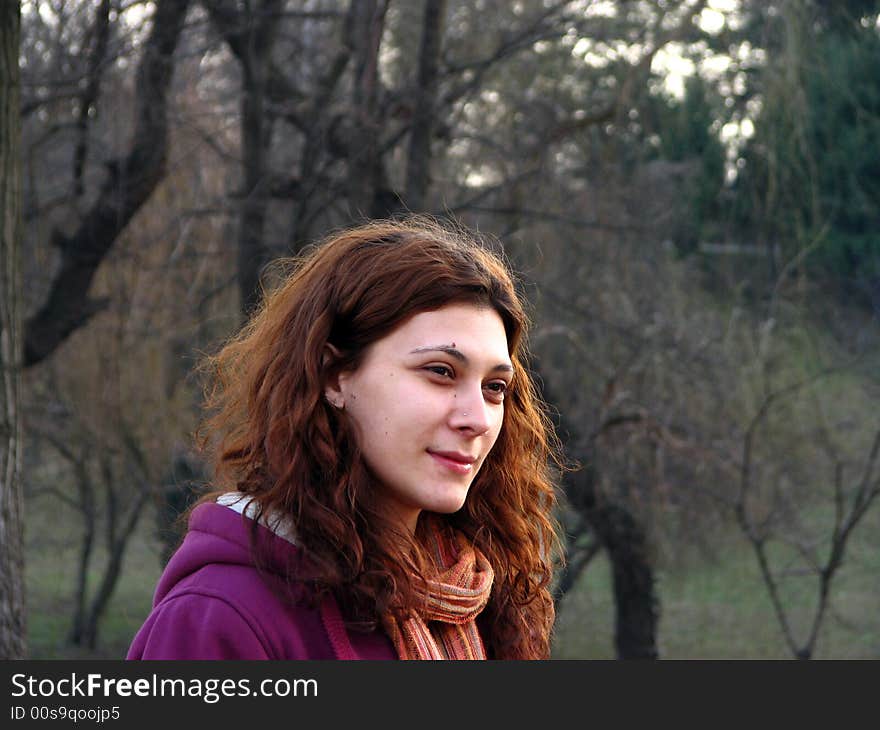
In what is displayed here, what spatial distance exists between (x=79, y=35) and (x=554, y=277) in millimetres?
3588

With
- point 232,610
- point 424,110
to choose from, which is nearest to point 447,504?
point 232,610

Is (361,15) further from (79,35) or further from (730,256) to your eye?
(730,256)

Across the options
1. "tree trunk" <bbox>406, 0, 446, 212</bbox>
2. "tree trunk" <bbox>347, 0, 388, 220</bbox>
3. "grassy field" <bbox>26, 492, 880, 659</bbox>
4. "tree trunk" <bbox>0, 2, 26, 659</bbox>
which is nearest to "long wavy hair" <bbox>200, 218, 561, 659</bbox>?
"tree trunk" <bbox>0, 2, 26, 659</bbox>

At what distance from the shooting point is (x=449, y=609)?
181 centimetres

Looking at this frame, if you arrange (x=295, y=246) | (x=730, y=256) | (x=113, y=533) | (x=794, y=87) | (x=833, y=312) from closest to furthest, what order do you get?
(x=794, y=87) → (x=295, y=246) → (x=833, y=312) → (x=730, y=256) → (x=113, y=533)

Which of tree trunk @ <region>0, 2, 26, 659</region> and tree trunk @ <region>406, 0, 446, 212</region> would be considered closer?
tree trunk @ <region>0, 2, 26, 659</region>

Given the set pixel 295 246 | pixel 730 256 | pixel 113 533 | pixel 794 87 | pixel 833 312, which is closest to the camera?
pixel 794 87

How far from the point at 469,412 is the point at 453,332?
5.1 inches

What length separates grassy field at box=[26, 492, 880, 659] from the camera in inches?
312

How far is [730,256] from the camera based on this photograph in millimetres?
8078

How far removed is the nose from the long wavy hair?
0.15m

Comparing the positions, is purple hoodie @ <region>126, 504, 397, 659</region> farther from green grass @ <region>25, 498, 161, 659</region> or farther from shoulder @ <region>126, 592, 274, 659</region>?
A: green grass @ <region>25, 498, 161, 659</region>

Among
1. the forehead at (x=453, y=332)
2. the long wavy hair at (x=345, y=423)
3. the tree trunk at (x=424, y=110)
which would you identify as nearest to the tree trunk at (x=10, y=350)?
the long wavy hair at (x=345, y=423)

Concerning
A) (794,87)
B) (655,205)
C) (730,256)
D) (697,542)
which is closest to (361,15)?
(794,87)
